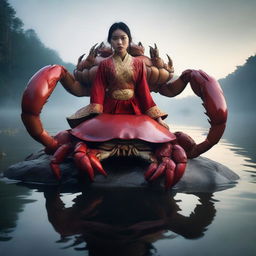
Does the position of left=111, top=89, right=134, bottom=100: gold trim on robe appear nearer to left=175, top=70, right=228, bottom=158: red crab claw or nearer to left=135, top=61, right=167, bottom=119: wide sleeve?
left=135, top=61, right=167, bottom=119: wide sleeve

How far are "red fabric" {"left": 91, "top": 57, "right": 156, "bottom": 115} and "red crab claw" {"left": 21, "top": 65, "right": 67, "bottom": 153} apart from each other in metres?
0.54

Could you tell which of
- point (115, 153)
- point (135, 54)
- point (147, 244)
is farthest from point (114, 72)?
point (147, 244)

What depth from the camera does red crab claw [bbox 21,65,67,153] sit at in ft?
11.3

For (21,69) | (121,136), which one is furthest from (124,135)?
(21,69)

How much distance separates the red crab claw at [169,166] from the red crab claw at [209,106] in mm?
533

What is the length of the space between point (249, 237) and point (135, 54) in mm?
2846

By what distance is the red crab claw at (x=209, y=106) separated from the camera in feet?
11.8

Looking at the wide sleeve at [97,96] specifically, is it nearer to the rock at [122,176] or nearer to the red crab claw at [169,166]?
the rock at [122,176]

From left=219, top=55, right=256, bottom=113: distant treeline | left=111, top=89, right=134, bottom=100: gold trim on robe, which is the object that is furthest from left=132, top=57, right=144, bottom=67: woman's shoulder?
left=219, top=55, right=256, bottom=113: distant treeline

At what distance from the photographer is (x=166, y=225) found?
2320 mm

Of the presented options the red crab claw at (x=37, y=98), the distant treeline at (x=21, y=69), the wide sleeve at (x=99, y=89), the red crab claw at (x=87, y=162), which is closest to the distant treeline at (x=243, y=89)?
the distant treeline at (x=21, y=69)

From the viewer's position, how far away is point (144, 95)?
12.6 feet

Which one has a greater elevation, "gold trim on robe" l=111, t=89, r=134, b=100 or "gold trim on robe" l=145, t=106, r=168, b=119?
"gold trim on robe" l=111, t=89, r=134, b=100

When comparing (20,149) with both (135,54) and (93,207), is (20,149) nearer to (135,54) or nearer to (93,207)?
(135,54)
